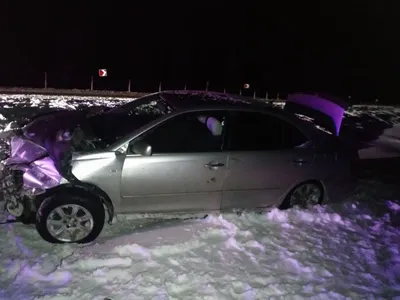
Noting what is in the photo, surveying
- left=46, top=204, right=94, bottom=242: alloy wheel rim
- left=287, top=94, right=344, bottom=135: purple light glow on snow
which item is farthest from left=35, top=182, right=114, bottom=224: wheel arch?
left=287, top=94, right=344, bottom=135: purple light glow on snow

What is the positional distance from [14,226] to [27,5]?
4053cm

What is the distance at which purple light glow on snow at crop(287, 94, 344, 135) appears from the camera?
18.8 feet

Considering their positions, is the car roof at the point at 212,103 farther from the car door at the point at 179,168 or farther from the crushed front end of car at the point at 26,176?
the crushed front end of car at the point at 26,176

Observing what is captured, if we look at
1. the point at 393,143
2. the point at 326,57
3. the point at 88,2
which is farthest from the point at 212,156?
the point at 88,2

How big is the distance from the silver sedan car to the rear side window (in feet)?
0.04

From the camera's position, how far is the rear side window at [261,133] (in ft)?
16.1

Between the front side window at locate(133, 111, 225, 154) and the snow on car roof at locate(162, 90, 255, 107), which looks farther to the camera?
the snow on car roof at locate(162, 90, 255, 107)

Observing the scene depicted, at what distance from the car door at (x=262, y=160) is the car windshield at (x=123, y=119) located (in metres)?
0.90

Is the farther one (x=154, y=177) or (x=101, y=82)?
(x=101, y=82)

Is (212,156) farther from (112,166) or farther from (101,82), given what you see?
(101,82)

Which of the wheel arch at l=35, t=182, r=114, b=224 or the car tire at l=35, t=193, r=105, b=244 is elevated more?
the wheel arch at l=35, t=182, r=114, b=224

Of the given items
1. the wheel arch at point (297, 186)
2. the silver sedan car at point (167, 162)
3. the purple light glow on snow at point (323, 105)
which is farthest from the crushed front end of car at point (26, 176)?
the purple light glow on snow at point (323, 105)

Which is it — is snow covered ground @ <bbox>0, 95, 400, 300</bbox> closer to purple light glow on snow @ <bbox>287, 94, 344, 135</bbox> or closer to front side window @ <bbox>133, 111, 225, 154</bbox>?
front side window @ <bbox>133, 111, 225, 154</bbox>

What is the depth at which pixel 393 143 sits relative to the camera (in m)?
10.5
